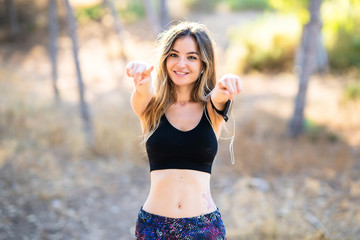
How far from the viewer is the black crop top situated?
2.03 m

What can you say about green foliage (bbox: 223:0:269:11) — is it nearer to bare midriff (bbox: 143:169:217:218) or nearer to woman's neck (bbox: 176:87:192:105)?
woman's neck (bbox: 176:87:192:105)

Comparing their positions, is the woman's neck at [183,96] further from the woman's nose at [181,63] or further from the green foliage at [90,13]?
the green foliage at [90,13]

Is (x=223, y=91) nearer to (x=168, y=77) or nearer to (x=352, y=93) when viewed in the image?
(x=168, y=77)

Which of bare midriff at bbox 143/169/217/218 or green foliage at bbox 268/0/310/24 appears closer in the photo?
bare midriff at bbox 143/169/217/218

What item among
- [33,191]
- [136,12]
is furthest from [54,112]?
[136,12]

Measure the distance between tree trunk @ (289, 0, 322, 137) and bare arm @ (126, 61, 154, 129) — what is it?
5.21 m

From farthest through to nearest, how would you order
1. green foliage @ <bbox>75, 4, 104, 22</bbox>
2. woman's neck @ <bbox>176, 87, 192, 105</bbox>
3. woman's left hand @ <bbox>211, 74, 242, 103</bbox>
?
green foliage @ <bbox>75, 4, 104, 22</bbox>, woman's neck @ <bbox>176, 87, 192, 105</bbox>, woman's left hand @ <bbox>211, 74, 242, 103</bbox>

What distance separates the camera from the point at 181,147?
202cm

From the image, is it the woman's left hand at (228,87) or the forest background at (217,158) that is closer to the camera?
the woman's left hand at (228,87)

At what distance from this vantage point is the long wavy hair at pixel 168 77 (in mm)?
2148

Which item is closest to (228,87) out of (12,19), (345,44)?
(345,44)

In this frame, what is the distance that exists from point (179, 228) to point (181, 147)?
1.42 ft

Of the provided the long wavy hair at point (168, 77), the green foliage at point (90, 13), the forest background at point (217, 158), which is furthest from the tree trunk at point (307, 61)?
the green foliage at point (90, 13)

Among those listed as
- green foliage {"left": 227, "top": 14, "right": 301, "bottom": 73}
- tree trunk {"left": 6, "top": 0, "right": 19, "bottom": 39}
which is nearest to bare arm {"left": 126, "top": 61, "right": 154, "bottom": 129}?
green foliage {"left": 227, "top": 14, "right": 301, "bottom": 73}
